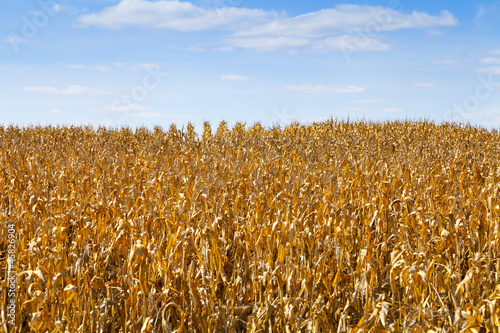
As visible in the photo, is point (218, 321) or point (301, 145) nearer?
point (218, 321)

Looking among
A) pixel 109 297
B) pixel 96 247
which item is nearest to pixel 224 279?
pixel 109 297

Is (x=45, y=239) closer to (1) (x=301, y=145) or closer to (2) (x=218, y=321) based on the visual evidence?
(2) (x=218, y=321)

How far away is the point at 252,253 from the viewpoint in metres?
4.43

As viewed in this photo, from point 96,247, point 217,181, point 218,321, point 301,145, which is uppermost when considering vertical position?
point 301,145

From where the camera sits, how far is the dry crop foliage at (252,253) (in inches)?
123

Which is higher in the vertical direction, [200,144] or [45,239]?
[200,144]

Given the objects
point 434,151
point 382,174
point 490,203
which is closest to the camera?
point 490,203

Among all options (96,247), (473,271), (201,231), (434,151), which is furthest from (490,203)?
(434,151)

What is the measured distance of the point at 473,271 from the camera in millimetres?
3385

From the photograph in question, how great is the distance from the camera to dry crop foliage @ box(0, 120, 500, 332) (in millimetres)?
3113

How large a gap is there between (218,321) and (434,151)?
346 inches

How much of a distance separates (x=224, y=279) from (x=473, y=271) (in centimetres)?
184

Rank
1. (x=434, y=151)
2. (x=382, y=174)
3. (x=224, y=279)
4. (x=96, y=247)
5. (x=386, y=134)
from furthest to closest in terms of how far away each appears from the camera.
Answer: (x=386, y=134)
(x=434, y=151)
(x=382, y=174)
(x=96, y=247)
(x=224, y=279)

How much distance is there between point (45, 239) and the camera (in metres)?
3.98
